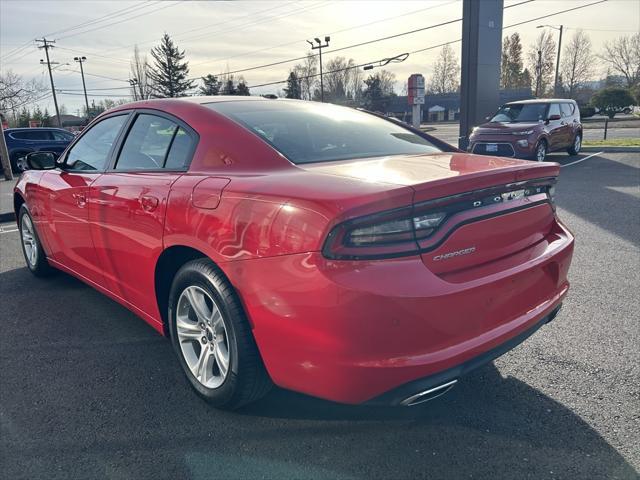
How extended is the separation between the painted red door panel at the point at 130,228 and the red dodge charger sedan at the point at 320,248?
0.04 feet

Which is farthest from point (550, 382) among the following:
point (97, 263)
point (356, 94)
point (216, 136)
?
point (356, 94)

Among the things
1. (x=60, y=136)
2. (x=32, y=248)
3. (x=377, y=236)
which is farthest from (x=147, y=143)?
(x=60, y=136)

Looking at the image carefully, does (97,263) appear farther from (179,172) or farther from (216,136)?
(216,136)

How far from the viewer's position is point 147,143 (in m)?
3.07

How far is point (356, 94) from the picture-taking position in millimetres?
86062

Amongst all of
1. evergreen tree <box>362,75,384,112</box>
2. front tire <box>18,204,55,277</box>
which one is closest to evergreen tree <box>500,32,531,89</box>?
evergreen tree <box>362,75,384,112</box>

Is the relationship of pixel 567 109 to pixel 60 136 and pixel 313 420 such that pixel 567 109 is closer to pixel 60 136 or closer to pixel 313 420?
pixel 313 420

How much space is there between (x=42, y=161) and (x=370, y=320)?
3679 millimetres

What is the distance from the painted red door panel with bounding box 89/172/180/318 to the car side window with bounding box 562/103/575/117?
13.8 m

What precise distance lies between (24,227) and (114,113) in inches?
88.1

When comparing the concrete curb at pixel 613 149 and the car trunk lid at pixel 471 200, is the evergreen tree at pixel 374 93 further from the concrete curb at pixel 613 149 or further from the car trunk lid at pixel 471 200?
the car trunk lid at pixel 471 200

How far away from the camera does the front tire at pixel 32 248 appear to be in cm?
468

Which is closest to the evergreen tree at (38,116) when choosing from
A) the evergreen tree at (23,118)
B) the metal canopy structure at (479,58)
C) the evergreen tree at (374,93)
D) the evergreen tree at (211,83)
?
the evergreen tree at (23,118)

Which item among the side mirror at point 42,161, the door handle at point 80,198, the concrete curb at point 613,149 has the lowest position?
the concrete curb at point 613,149
